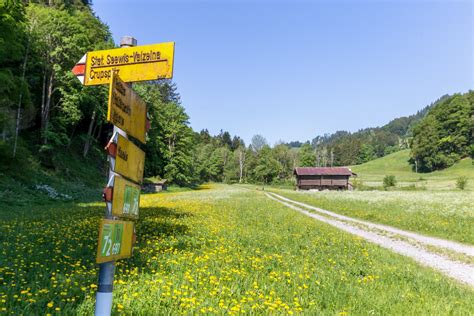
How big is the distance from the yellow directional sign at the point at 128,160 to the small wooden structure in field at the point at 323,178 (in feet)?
285

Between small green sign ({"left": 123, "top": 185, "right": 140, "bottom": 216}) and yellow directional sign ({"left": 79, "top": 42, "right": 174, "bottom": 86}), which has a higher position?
yellow directional sign ({"left": 79, "top": 42, "right": 174, "bottom": 86})

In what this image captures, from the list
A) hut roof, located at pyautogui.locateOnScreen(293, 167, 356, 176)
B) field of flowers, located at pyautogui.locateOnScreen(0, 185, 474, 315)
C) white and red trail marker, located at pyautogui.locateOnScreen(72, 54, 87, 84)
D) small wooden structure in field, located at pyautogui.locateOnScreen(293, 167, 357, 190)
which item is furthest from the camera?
small wooden structure in field, located at pyautogui.locateOnScreen(293, 167, 357, 190)

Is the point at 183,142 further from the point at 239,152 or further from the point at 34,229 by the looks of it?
the point at 239,152

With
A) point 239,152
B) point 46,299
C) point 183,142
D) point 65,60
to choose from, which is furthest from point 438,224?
point 239,152

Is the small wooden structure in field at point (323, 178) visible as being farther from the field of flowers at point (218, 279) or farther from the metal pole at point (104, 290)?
the metal pole at point (104, 290)

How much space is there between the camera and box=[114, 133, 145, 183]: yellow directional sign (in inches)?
127

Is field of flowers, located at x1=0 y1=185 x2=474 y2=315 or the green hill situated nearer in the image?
field of flowers, located at x1=0 y1=185 x2=474 y2=315

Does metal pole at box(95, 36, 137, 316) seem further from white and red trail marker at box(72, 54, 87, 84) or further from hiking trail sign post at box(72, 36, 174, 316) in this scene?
white and red trail marker at box(72, 54, 87, 84)

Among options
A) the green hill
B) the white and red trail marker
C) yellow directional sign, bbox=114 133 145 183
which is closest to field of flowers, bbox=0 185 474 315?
yellow directional sign, bbox=114 133 145 183

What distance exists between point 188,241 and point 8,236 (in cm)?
590

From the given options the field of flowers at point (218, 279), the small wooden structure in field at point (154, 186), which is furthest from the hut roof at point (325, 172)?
the field of flowers at point (218, 279)

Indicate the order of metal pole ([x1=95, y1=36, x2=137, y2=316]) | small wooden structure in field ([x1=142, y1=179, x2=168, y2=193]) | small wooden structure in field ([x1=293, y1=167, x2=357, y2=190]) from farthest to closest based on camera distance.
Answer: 1. small wooden structure in field ([x1=293, y1=167, x2=357, y2=190])
2. small wooden structure in field ([x1=142, y1=179, x2=168, y2=193])
3. metal pole ([x1=95, y1=36, x2=137, y2=316])

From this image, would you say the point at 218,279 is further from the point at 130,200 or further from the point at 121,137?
the point at 121,137

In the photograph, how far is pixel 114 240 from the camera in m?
3.07
